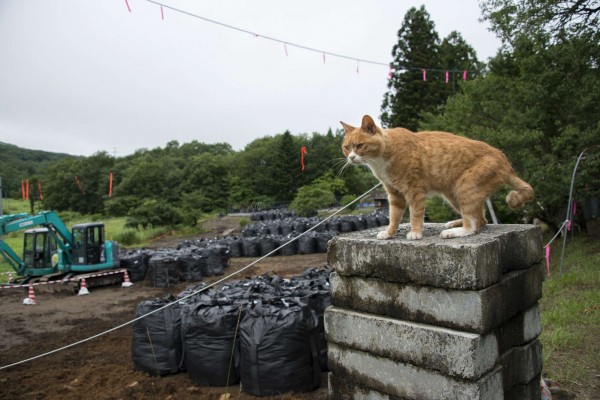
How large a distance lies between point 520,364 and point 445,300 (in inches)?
35.8

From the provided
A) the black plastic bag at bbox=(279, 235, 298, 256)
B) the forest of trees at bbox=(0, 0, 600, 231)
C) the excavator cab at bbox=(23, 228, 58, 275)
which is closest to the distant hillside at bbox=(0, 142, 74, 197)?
the forest of trees at bbox=(0, 0, 600, 231)

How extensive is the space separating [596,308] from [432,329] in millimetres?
4735

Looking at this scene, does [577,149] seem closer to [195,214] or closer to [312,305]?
[312,305]

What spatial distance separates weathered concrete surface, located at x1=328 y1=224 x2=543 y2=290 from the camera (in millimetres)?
2238

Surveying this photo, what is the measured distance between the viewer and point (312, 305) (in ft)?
16.8

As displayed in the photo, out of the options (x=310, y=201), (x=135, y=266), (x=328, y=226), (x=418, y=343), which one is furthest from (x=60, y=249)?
(x=310, y=201)

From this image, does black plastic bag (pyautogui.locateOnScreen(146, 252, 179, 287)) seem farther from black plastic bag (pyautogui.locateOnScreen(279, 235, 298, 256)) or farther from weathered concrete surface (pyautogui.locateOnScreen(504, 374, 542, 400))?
weathered concrete surface (pyautogui.locateOnScreen(504, 374, 542, 400))

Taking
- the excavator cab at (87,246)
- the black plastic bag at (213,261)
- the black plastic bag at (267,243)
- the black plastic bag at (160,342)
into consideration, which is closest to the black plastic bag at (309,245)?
the black plastic bag at (267,243)

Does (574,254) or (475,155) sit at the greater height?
(475,155)

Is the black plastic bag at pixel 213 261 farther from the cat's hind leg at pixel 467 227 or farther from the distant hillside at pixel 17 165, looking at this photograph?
the distant hillside at pixel 17 165

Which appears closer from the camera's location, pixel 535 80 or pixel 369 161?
pixel 369 161

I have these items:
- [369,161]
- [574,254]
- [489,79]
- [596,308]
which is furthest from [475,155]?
[489,79]

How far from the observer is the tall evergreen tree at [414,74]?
1061 inches

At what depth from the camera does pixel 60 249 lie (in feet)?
41.6
